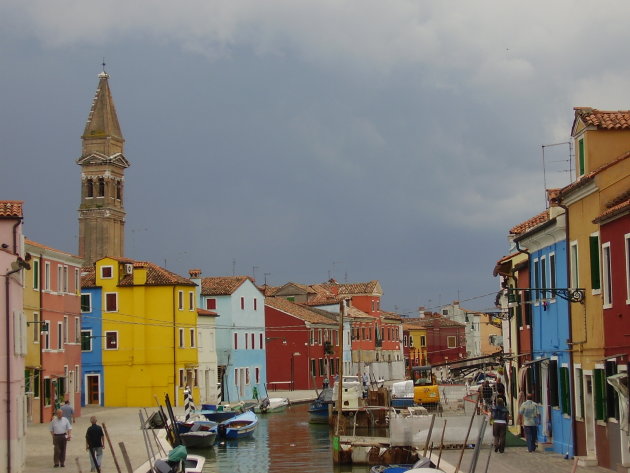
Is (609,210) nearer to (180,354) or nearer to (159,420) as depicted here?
(159,420)

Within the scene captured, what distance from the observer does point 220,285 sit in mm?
74875

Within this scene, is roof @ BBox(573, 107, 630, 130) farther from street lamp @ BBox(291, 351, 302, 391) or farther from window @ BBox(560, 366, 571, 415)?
street lamp @ BBox(291, 351, 302, 391)

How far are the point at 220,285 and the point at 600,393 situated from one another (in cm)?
5213

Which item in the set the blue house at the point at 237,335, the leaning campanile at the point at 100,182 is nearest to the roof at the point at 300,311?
the blue house at the point at 237,335

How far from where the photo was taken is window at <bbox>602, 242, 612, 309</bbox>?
2353 centimetres

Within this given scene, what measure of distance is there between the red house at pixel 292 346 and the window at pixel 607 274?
2352 inches

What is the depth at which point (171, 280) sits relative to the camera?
200ft

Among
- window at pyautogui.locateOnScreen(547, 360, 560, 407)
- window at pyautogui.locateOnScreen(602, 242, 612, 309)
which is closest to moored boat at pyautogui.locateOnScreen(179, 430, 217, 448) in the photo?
window at pyautogui.locateOnScreen(547, 360, 560, 407)

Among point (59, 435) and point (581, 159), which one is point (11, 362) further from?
point (581, 159)

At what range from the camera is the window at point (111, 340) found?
6162cm

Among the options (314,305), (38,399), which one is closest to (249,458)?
(38,399)

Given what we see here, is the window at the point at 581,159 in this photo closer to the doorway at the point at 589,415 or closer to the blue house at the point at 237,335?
the doorway at the point at 589,415

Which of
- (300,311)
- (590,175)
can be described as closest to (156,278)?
(300,311)

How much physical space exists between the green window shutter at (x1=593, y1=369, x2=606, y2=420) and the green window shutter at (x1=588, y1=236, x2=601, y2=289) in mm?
1983
